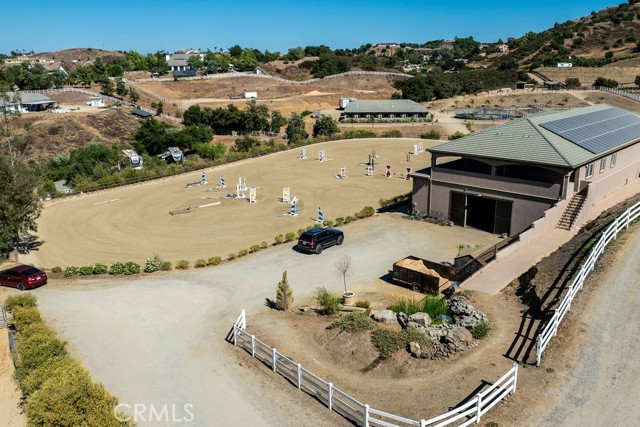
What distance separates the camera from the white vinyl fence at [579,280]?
50.5ft

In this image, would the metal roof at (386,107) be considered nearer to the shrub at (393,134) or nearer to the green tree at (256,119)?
the shrub at (393,134)

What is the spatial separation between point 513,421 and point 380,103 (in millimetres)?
82026

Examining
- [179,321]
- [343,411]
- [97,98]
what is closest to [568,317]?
[343,411]

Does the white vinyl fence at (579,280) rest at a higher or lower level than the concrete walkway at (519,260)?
higher

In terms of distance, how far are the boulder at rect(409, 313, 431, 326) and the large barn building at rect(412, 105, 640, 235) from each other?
1419 cm

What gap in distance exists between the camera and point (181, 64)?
517 feet

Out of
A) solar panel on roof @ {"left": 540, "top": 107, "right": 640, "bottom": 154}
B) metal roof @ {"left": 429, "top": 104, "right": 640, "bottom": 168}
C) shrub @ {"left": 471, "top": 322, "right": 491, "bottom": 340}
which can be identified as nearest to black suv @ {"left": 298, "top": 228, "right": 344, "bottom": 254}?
metal roof @ {"left": 429, "top": 104, "right": 640, "bottom": 168}

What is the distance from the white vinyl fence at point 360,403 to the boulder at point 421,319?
375cm

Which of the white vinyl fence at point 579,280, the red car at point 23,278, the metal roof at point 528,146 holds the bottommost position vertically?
the red car at point 23,278

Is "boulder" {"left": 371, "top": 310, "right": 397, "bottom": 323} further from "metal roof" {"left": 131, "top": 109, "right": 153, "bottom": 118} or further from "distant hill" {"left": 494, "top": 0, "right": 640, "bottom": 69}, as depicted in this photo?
"distant hill" {"left": 494, "top": 0, "right": 640, "bottom": 69}

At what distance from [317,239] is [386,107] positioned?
63.9 metres

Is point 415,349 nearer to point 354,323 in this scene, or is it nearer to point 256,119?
point 354,323

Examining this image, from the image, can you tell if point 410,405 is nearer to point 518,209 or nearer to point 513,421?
point 513,421

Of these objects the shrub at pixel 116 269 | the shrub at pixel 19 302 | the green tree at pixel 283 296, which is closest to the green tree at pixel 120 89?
the shrub at pixel 116 269
